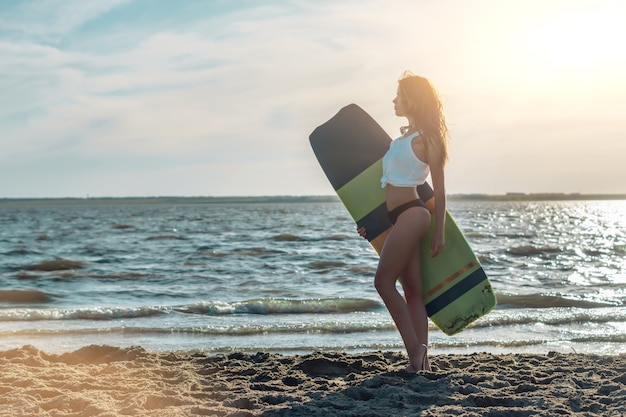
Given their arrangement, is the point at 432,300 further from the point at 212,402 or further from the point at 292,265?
the point at 292,265

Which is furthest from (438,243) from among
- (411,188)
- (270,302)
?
(270,302)

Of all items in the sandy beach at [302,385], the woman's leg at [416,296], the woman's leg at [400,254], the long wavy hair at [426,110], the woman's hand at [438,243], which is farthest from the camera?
the woman's leg at [416,296]

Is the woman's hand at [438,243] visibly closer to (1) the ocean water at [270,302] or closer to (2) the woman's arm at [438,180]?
(2) the woman's arm at [438,180]

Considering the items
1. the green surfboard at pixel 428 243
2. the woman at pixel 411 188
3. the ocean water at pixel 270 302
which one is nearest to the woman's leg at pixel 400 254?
the woman at pixel 411 188

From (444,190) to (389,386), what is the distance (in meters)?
1.26

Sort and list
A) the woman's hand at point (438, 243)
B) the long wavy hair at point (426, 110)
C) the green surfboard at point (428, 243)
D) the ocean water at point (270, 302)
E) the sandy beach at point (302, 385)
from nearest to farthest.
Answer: the sandy beach at point (302, 385)
the long wavy hair at point (426, 110)
the woman's hand at point (438, 243)
the green surfboard at point (428, 243)
the ocean water at point (270, 302)

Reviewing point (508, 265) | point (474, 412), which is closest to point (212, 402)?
point (474, 412)

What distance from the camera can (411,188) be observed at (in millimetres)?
4367

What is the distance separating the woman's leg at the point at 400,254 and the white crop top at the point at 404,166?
7.5 inches

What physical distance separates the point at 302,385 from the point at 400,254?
1.05m

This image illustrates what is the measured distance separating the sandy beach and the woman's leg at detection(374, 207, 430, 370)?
0.45 m

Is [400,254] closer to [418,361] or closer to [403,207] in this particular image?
[403,207]

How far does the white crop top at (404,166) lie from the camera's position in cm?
425

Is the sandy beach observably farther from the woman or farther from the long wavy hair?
the long wavy hair
